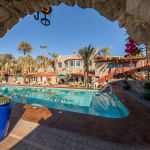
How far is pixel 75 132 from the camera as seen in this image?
5031 millimetres

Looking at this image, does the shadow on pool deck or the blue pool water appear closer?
the shadow on pool deck

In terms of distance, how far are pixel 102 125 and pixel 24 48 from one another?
4581 centimetres

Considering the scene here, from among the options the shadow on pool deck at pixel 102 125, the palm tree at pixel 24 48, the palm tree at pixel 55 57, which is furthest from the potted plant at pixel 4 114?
the palm tree at pixel 24 48

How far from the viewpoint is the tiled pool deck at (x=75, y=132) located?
4.14 m

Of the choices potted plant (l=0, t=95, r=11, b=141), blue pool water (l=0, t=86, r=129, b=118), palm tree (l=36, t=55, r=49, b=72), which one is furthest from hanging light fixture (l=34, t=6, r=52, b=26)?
palm tree (l=36, t=55, r=49, b=72)

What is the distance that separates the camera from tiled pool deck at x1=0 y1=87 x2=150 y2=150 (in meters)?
4.14

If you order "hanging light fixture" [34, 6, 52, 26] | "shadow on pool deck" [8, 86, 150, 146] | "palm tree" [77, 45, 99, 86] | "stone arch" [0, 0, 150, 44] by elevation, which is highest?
"palm tree" [77, 45, 99, 86]

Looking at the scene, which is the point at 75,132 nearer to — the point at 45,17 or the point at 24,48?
the point at 45,17

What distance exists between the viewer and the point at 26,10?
381 centimetres

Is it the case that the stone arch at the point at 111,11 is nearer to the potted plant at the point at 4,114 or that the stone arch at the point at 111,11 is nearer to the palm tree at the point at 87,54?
→ the potted plant at the point at 4,114

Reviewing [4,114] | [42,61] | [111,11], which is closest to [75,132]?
[4,114]

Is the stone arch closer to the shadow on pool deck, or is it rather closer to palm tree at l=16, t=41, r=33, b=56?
the shadow on pool deck

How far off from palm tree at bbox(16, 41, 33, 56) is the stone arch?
4561 cm

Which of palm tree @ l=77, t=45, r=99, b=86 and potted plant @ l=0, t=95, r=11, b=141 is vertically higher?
palm tree @ l=77, t=45, r=99, b=86
